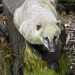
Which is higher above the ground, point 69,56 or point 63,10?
point 63,10

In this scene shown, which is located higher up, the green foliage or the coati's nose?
the coati's nose

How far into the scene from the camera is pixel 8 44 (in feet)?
7.01

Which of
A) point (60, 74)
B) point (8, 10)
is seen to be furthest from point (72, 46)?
point (8, 10)

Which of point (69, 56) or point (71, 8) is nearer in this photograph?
point (69, 56)

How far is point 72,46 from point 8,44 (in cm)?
42

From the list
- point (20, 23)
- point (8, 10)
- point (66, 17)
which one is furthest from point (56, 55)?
point (8, 10)

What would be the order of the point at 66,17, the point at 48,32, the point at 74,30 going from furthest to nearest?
the point at 66,17 → the point at 74,30 → the point at 48,32

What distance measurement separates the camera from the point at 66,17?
7.51 ft

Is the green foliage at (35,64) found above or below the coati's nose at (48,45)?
below

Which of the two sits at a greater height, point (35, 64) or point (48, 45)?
point (48, 45)

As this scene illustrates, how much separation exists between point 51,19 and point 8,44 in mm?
444

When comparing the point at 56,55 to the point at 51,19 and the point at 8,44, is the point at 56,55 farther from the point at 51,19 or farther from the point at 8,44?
the point at 8,44

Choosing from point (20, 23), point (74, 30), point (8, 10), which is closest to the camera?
point (20, 23)

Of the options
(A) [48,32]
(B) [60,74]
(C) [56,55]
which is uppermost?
(A) [48,32]
